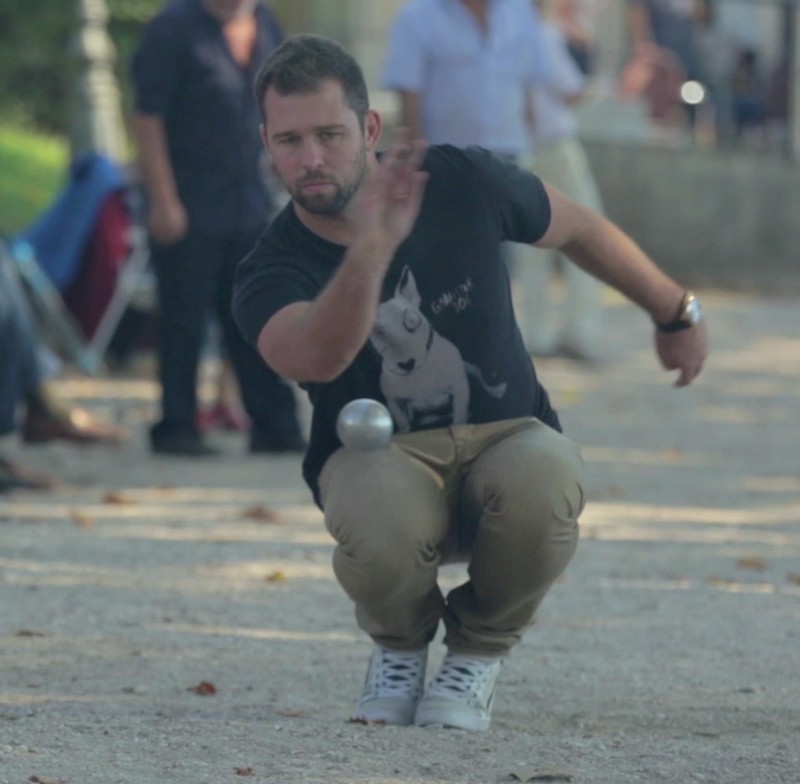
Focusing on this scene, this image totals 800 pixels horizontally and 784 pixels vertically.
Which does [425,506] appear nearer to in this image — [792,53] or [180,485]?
[180,485]

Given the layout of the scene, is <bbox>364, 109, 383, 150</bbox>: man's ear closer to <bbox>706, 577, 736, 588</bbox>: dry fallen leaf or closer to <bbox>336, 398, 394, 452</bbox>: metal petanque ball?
<bbox>336, 398, 394, 452</bbox>: metal petanque ball

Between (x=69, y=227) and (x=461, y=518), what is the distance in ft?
23.3

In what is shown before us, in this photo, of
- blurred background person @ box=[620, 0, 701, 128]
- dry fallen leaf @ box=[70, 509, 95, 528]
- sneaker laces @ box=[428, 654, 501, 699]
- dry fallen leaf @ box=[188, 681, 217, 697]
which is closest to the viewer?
sneaker laces @ box=[428, 654, 501, 699]

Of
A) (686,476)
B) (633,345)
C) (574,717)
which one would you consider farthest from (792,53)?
(574,717)

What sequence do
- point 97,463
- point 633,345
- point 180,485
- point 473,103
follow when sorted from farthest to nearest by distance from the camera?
point 633,345, point 473,103, point 97,463, point 180,485

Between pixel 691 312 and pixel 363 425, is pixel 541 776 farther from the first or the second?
pixel 691 312

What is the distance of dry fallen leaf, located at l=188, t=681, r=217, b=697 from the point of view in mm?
4996

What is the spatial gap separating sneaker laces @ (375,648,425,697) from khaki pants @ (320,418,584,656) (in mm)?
78

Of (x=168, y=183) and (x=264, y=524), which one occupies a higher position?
(x=168, y=183)

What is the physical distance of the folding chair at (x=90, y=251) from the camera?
11359 mm

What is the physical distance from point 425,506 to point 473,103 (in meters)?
5.98

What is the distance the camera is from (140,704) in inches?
191

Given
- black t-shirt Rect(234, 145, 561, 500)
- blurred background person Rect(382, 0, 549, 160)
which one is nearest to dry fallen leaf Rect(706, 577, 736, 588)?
black t-shirt Rect(234, 145, 561, 500)

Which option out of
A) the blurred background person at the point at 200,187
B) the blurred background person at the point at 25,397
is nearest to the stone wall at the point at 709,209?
the blurred background person at the point at 25,397
